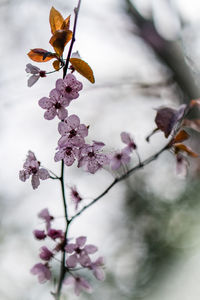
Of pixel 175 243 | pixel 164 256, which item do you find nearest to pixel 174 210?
pixel 175 243

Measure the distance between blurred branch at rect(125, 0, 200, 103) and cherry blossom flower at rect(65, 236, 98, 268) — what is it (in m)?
2.42

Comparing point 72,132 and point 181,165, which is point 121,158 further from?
point 72,132

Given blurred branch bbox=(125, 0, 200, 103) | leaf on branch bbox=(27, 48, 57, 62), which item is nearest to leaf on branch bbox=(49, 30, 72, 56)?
leaf on branch bbox=(27, 48, 57, 62)

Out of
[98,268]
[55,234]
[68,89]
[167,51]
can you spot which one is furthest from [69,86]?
[167,51]

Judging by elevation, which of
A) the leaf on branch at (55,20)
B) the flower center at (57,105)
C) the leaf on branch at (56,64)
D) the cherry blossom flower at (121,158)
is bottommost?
the flower center at (57,105)

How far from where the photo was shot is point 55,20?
37.7 inches

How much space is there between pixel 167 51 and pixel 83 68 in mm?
2699

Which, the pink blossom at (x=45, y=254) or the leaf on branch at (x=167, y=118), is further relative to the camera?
the pink blossom at (x=45, y=254)

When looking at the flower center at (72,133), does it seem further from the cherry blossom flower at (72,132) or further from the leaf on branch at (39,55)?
the leaf on branch at (39,55)

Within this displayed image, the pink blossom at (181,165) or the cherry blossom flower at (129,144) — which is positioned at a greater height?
the cherry blossom flower at (129,144)

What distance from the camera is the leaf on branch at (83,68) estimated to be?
0.87m

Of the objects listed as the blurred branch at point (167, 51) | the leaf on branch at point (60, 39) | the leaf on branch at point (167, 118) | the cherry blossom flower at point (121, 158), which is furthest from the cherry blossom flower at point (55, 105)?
the blurred branch at point (167, 51)

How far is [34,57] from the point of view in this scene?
0.94 meters

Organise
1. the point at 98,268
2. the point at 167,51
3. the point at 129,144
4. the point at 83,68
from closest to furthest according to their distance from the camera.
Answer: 1. the point at 83,68
2. the point at 98,268
3. the point at 129,144
4. the point at 167,51
